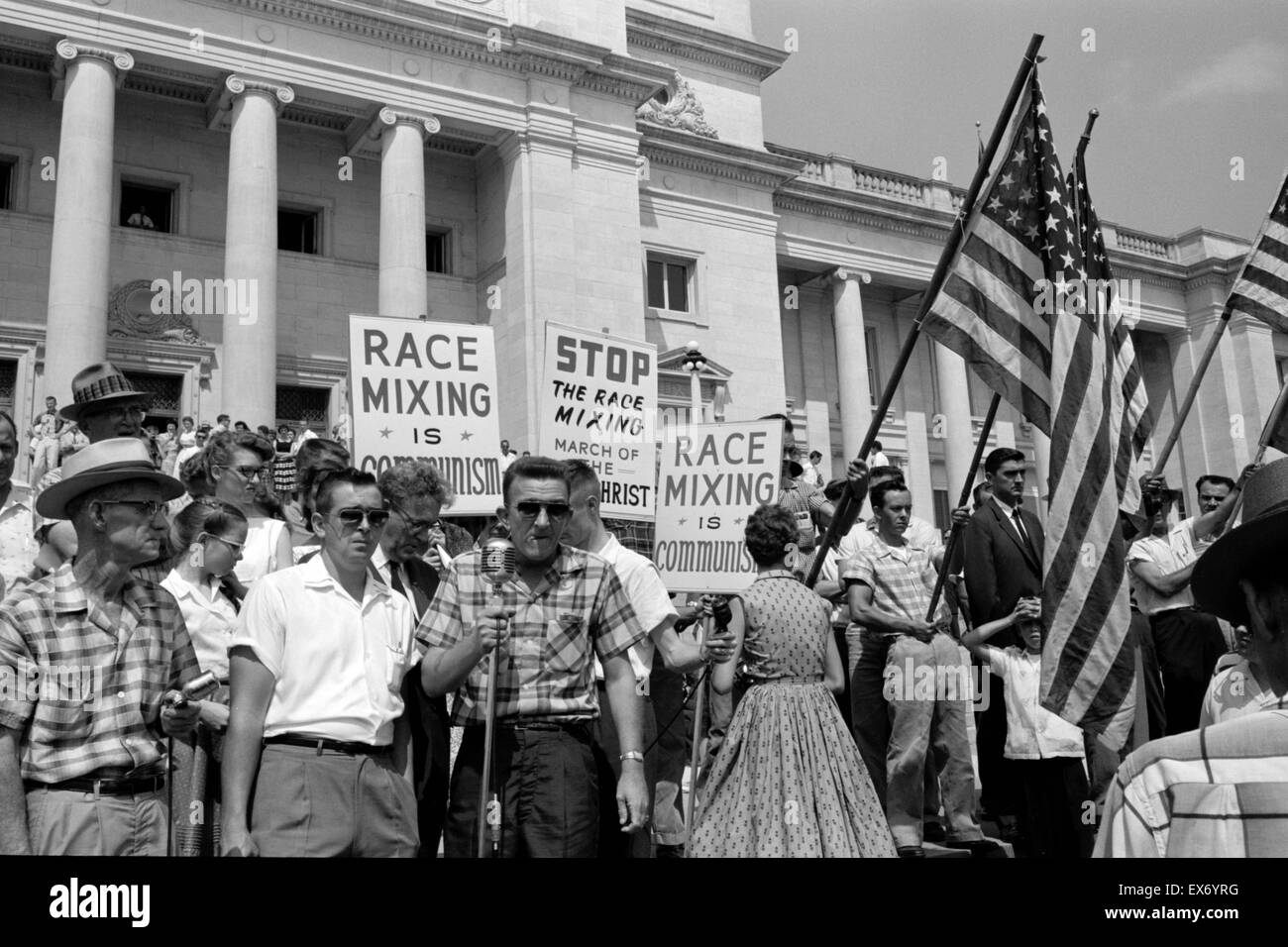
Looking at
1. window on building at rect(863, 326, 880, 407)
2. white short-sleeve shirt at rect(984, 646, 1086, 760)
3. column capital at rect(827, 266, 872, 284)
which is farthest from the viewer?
window on building at rect(863, 326, 880, 407)

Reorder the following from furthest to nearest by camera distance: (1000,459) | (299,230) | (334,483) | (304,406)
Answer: (299,230)
(304,406)
(1000,459)
(334,483)

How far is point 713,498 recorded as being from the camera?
9117 millimetres

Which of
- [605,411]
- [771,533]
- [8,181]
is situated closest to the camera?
[771,533]

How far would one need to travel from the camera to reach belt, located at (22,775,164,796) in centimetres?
384

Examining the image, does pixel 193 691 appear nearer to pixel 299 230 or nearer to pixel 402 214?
pixel 402 214

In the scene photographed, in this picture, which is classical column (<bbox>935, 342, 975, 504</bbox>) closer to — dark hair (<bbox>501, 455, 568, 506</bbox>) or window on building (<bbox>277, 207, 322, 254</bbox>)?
window on building (<bbox>277, 207, 322, 254</bbox>)

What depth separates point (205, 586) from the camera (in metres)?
5.59

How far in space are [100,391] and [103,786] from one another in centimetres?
368

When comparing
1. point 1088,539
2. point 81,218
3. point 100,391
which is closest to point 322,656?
point 100,391

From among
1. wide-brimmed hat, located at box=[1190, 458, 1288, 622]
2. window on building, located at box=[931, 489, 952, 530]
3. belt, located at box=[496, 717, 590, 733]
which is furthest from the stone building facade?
wide-brimmed hat, located at box=[1190, 458, 1288, 622]

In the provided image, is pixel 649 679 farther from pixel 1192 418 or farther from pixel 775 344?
pixel 1192 418

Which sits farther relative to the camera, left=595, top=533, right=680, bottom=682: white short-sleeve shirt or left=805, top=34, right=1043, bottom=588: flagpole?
left=805, top=34, right=1043, bottom=588: flagpole

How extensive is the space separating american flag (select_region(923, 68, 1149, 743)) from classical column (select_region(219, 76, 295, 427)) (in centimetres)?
1684
